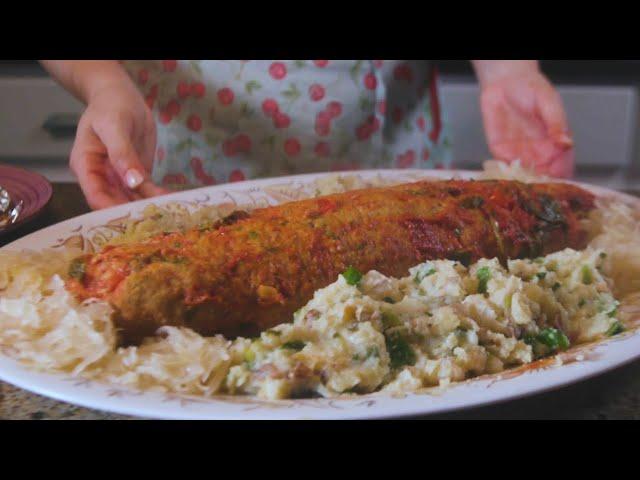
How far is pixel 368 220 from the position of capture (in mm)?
1157

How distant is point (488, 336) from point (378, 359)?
17cm

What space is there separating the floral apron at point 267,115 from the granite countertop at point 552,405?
982 mm

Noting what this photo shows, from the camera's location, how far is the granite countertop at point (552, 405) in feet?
2.79

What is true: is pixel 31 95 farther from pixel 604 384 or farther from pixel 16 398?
pixel 604 384

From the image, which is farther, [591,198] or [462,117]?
[462,117]

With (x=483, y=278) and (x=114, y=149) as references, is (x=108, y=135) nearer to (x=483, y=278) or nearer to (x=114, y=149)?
(x=114, y=149)

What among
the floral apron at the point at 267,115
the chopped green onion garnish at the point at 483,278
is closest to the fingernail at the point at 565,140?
the floral apron at the point at 267,115

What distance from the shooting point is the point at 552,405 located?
88 cm

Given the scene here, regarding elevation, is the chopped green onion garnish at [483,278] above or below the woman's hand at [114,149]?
below

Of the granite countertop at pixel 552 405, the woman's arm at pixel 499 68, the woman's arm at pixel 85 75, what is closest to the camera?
the granite countertop at pixel 552 405

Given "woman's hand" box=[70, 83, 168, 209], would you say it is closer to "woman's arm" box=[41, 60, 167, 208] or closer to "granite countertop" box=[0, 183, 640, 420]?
"woman's arm" box=[41, 60, 167, 208]

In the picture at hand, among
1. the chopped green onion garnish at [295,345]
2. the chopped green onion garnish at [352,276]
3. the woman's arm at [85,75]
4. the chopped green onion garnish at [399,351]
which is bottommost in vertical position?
the chopped green onion garnish at [399,351]

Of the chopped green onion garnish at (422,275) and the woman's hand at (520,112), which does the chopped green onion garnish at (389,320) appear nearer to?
the chopped green onion garnish at (422,275)
